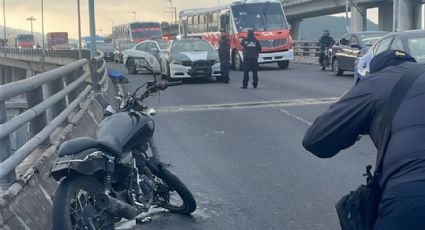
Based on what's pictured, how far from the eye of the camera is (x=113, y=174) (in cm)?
532

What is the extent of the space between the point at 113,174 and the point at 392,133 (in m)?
2.88

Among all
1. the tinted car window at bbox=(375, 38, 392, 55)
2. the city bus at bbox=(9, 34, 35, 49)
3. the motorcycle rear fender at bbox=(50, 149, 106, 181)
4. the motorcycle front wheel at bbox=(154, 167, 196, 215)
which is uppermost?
the city bus at bbox=(9, 34, 35, 49)

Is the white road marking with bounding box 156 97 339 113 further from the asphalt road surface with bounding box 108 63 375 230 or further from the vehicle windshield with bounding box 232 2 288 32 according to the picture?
the vehicle windshield with bounding box 232 2 288 32

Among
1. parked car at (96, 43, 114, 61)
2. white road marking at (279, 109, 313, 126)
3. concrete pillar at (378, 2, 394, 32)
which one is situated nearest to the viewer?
white road marking at (279, 109, 313, 126)

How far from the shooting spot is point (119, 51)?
5019 centimetres

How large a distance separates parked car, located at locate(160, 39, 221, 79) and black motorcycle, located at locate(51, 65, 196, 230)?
18842 mm

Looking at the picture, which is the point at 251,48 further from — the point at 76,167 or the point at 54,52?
the point at 76,167

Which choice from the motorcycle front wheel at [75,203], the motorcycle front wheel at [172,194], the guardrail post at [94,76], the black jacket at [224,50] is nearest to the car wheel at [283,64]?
the black jacket at [224,50]

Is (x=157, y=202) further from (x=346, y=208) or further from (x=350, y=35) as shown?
(x=350, y=35)

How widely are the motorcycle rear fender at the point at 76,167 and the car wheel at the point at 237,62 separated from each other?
92.4 feet

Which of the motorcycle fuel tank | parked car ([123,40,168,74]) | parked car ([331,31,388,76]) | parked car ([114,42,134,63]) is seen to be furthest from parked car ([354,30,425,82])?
parked car ([114,42,134,63])

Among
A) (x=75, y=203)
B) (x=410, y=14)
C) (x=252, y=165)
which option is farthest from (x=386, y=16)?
(x=75, y=203)

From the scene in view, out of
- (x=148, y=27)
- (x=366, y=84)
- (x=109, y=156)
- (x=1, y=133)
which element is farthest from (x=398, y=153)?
(x=148, y=27)

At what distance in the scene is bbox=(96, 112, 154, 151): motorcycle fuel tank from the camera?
5.38 m
